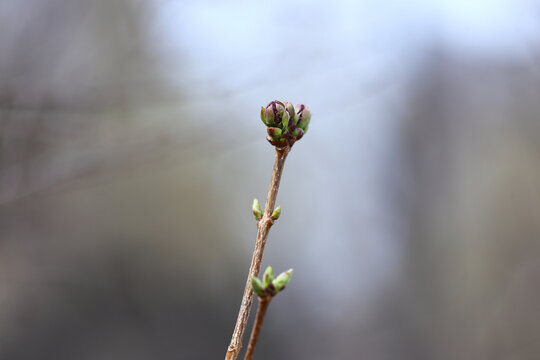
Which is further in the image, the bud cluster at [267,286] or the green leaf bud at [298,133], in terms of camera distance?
the green leaf bud at [298,133]

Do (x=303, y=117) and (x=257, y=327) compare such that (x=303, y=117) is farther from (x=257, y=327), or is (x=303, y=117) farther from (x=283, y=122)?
(x=257, y=327)

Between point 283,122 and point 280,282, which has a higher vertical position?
point 283,122

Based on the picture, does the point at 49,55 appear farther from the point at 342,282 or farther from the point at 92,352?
the point at 342,282

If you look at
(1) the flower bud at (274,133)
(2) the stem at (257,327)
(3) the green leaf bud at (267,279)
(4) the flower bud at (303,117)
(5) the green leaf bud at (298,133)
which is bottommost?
(2) the stem at (257,327)

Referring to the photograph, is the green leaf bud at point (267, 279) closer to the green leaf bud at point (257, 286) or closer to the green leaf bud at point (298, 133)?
the green leaf bud at point (257, 286)

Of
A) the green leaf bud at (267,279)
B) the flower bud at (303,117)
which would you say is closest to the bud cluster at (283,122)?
the flower bud at (303,117)

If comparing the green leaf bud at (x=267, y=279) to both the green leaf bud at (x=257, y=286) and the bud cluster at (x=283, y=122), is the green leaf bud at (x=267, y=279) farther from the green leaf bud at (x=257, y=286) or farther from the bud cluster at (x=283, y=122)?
the bud cluster at (x=283, y=122)

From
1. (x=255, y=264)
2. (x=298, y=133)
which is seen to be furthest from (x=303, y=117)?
(x=255, y=264)

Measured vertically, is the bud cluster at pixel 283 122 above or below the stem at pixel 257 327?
above

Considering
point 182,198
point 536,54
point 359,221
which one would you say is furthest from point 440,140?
point 182,198

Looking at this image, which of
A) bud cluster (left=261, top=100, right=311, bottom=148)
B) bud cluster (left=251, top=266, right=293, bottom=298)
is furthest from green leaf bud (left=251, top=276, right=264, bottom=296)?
bud cluster (left=261, top=100, right=311, bottom=148)
